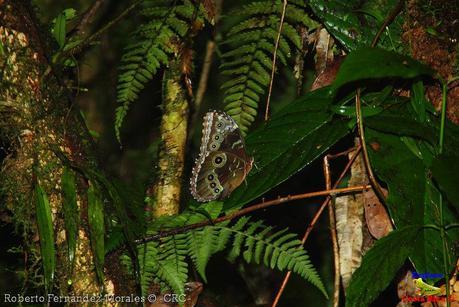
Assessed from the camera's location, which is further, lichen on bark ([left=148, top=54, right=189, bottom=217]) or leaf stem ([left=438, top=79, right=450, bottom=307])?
lichen on bark ([left=148, top=54, right=189, bottom=217])

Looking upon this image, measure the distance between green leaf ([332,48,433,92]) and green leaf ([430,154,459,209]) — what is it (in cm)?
27

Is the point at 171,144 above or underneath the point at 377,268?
above

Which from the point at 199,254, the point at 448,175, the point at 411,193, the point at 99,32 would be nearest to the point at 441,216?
the point at 411,193

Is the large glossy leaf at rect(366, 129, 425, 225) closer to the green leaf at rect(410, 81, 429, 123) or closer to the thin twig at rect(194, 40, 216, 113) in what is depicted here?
the green leaf at rect(410, 81, 429, 123)

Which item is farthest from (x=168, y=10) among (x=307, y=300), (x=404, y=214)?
(x=307, y=300)

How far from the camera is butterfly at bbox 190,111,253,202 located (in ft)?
7.24

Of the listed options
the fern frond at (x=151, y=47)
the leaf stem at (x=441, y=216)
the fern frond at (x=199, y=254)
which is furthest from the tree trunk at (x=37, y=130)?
the leaf stem at (x=441, y=216)

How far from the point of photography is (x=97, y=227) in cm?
185

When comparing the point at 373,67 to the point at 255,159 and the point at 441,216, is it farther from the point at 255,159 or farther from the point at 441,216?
the point at 255,159

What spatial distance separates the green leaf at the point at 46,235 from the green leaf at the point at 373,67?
91 cm

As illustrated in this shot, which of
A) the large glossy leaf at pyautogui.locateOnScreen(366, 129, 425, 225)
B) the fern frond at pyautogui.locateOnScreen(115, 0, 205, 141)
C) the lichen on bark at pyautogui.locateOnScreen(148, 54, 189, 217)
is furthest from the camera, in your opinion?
the lichen on bark at pyautogui.locateOnScreen(148, 54, 189, 217)

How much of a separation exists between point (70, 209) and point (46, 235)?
0.10 m

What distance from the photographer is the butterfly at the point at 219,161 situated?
221 centimetres

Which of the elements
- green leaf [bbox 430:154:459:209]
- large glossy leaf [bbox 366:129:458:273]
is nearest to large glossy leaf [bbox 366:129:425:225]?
large glossy leaf [bbox 366:129:458:273]
